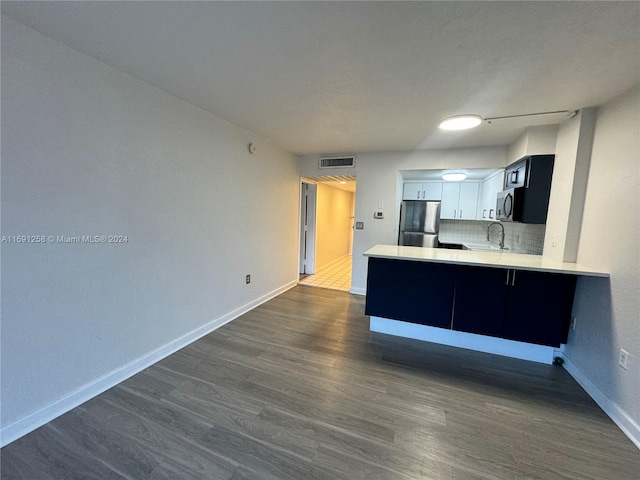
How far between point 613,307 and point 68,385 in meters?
3.83

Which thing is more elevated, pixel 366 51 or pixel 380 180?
pixel 366 51

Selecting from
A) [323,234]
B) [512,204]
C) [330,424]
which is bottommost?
[330,424]

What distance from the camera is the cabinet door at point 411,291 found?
2.59 metres

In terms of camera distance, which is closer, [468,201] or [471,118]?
[471,118]

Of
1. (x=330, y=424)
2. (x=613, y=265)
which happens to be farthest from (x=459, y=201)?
(x=330, y=424)

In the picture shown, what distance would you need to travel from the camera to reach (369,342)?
108 inches

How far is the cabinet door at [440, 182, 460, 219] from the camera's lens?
531 cm

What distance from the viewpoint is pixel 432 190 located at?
5445mm

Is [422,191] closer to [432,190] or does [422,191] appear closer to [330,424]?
[432,190]

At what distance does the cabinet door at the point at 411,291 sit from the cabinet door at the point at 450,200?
3.20 metres

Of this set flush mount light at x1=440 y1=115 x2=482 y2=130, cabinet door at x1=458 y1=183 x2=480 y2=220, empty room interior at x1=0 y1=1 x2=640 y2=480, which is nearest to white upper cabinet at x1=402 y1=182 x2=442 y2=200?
cabinet door at x1=458 y1=183 x2=480 y2=220

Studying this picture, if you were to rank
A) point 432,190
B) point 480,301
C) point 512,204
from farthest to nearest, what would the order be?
point 432,190, point 512,204, point 480,301

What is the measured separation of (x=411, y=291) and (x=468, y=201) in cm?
349

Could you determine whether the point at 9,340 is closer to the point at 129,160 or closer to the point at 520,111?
the point at 129,160
